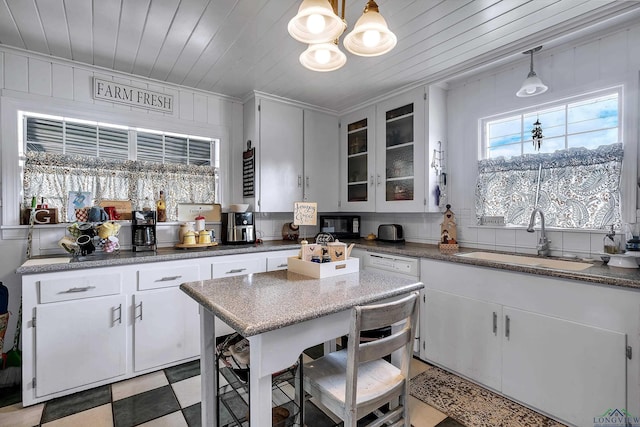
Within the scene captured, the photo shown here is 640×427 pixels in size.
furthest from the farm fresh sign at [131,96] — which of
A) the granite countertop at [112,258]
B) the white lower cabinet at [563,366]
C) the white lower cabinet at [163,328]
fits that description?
the white lower cabinet at [563,366]

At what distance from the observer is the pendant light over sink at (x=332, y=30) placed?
47.3 inches

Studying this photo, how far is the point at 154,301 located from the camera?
7.63 ft

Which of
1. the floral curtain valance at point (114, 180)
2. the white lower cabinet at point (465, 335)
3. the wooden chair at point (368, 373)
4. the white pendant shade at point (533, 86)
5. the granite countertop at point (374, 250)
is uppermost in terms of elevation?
the white pendant shade at point (533, 86)

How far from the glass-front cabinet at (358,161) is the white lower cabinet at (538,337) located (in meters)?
1.26

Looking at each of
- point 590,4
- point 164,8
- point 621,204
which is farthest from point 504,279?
point 164,8

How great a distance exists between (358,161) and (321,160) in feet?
1.43

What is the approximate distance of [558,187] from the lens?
2328 mm

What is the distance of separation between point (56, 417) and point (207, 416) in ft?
3.57

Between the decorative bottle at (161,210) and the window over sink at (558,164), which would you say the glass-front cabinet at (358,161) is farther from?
the decorative bottle at (161,210)

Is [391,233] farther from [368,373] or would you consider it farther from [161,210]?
[161,210]

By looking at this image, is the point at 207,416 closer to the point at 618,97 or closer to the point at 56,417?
the point at 56,417

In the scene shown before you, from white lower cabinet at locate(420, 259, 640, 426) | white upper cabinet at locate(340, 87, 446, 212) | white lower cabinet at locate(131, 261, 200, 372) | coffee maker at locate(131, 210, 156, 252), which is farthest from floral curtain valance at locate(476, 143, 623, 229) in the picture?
coffee maker at locate(131, 210, 156, 252)

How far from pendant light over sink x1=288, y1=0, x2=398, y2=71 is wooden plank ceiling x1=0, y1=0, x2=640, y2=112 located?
1.67 feet

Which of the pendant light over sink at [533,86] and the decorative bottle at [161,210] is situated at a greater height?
the pendant light over sink at [533,86]
